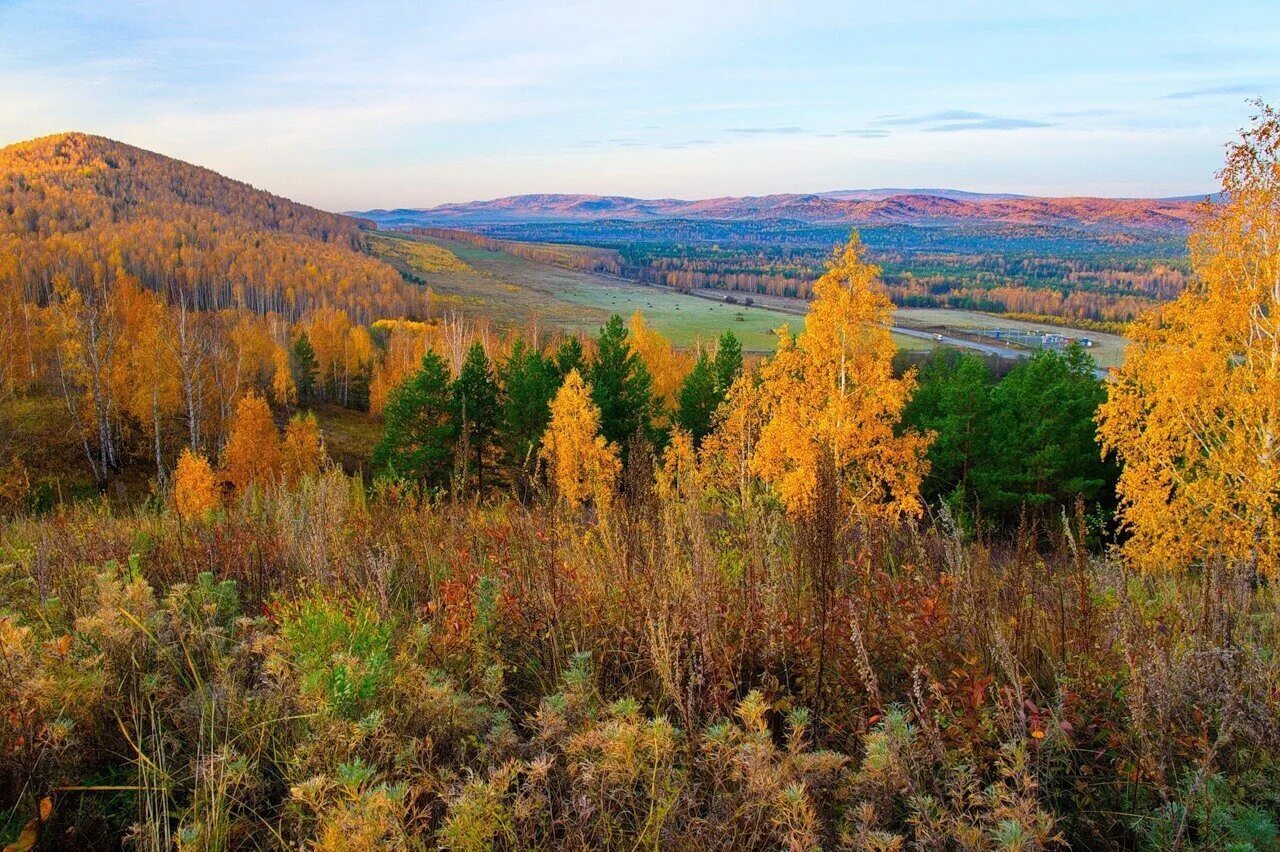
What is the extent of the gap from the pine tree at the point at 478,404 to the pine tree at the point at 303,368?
34743mm

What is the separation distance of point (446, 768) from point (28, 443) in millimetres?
48896

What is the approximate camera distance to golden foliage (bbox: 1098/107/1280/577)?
514 inches

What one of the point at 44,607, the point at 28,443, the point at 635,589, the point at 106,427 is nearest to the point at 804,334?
the point at 635,589

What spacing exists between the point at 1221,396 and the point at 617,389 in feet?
73.4

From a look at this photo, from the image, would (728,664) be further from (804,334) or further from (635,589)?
(804,334)

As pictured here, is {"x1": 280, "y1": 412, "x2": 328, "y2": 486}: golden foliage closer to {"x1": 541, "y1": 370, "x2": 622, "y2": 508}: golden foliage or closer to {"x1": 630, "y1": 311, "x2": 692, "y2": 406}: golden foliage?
{"x1": 541, "y1": 370, "x2": 622, "y2": 508}: golden foliage

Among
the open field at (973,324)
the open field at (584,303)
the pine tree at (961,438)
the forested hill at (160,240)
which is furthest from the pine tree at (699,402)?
the open field at (973,324)

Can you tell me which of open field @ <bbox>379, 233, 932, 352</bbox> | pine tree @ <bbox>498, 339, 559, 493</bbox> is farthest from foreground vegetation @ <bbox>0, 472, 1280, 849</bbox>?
open field @ <bbox>379, 233, 932, 352</bbox>

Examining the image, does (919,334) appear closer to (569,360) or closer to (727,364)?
(727,364)

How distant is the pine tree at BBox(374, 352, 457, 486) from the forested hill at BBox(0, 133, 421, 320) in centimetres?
3814

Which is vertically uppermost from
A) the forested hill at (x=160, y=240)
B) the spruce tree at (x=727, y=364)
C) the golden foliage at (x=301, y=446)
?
the forested hill at (x=160, y=240)

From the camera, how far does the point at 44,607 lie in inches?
136

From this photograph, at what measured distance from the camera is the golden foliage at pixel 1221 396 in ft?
42.8

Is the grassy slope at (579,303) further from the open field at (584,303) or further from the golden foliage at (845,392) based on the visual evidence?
the golden foliage at (845,392)
